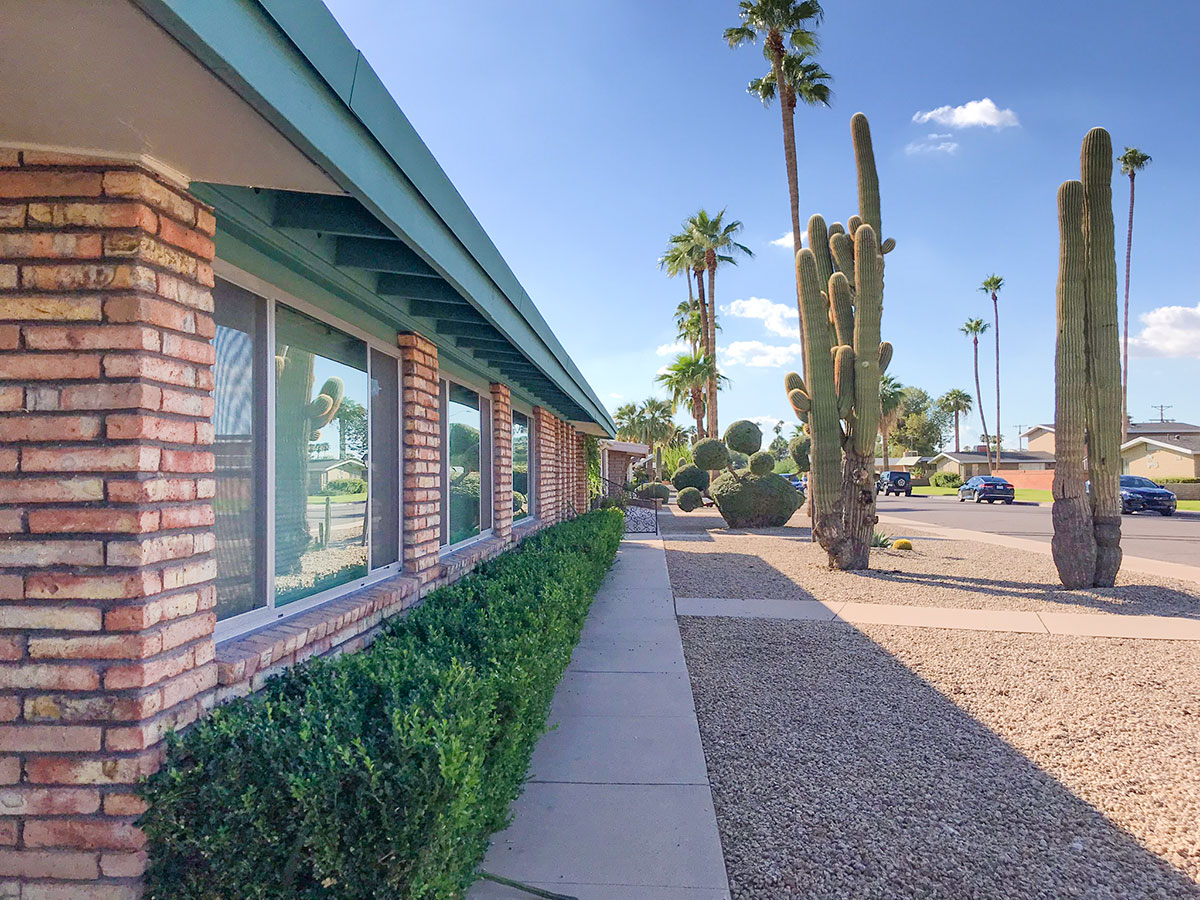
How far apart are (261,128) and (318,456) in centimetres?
205

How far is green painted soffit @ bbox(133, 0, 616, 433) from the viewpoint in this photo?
62.9 inches

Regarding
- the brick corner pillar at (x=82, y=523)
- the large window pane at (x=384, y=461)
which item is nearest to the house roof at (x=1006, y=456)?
the large window pane at (x=384, y=461)

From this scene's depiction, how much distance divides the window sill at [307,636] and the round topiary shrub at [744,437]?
15571 mm

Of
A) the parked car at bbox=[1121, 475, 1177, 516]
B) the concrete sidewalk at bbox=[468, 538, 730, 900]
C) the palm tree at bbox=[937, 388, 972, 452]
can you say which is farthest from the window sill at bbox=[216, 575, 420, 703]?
the palm tree at bbox=[937, 388, 972, 452]

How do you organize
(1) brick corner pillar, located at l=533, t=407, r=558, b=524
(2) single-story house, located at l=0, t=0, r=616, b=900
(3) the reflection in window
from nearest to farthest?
(2) single-story house, located at l=0, t=0, r=616, b=900 < (3) the reflection in window < (1) brick corner pillar, located at l=533, t=407, r=558, b=524

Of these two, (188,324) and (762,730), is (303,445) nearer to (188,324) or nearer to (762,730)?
(188,324)

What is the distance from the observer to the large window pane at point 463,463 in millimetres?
6477

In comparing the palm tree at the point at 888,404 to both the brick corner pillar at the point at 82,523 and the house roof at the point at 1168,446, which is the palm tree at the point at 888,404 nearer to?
the house roof at the point at 1168,446

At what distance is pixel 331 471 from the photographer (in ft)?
12.8

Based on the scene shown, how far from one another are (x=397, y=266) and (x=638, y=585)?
6.97m

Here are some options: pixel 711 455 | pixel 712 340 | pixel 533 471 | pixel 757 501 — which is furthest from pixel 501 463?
pixel 712 340

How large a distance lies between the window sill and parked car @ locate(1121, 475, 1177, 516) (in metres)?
30.9

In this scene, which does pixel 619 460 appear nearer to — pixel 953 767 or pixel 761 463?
pixel 761 463

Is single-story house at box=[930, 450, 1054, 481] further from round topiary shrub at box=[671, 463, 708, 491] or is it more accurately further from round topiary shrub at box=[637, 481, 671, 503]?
round topiary shrub at box=[671, 463, 708, 491]
